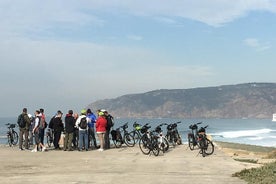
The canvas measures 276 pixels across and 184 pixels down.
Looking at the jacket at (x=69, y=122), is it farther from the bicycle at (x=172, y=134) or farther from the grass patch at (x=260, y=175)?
the grass patch at (x=260, y=175)

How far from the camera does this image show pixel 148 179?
12812mm

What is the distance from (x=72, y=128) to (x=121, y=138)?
113 inches

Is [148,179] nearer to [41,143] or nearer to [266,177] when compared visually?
[266,177]

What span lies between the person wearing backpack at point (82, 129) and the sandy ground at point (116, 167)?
0.84 meters

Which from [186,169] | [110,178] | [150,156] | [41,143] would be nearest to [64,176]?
[110,178]

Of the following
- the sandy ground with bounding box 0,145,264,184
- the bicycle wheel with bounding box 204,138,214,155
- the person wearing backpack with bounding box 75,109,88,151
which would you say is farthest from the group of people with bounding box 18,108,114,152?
the bicycle wheel with bounding box 204,138,214,155

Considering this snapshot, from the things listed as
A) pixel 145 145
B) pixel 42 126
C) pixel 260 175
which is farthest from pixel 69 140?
pixel 260 175

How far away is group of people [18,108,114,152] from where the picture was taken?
22391mm

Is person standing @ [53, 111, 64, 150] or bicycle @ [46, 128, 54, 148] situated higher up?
person standing @ [53, 111, 64, 150]

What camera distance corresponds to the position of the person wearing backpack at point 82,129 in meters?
22.3

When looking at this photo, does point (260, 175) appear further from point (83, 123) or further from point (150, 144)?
point (83, 123)

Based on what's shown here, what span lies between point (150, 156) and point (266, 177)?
8.04 m

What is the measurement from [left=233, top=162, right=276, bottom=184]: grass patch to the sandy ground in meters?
0.26

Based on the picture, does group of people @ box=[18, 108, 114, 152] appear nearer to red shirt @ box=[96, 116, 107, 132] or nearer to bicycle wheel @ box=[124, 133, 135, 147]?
red shirt @ box=[96, 116, 107, 132]
